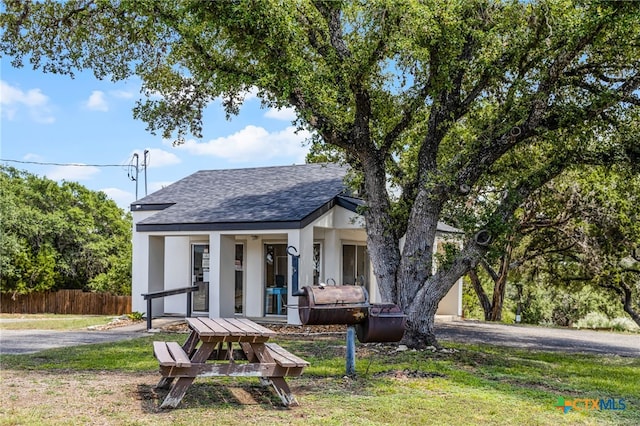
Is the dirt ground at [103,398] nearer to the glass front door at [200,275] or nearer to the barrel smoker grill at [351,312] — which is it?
the barrel smoker grill at [351,312]

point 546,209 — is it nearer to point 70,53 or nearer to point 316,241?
point 316,241

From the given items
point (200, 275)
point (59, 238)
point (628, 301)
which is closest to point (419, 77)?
point (200, 275)

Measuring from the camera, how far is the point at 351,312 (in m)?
8.04

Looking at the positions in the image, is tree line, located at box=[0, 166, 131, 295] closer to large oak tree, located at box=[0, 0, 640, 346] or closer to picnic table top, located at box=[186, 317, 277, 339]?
large oak tree, located at box=[0, 0, 640, 346]

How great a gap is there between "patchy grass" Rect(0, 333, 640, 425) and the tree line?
1767 cm

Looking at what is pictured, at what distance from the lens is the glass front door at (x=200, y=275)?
19.0 m

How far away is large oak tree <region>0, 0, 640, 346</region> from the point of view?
1087 cm

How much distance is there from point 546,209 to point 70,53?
616 inches

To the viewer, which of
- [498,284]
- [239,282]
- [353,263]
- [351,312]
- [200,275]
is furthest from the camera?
[498,284]

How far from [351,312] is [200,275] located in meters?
12.0

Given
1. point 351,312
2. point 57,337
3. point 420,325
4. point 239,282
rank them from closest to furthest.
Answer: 1. point 351,312
2. point 420,325
3. point 57,337
4. point 239,282

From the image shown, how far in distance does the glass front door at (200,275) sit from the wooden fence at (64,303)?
7.83m

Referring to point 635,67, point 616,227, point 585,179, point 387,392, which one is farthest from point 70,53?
point 616,227

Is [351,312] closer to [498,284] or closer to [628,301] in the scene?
[498,284]
